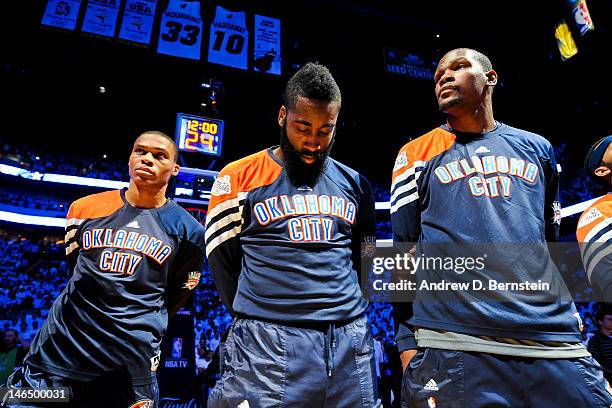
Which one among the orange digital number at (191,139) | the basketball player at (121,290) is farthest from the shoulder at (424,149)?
the orange digital number at (191,139)

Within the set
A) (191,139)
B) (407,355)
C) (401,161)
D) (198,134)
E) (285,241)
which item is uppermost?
(198,134)

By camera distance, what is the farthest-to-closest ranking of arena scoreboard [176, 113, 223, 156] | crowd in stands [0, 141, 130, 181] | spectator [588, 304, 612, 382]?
crowd in stands [0, 141, 130, 181]
arena scoreboard [176, 113, 223, 156]
spectator [588, 304, 612, 382]

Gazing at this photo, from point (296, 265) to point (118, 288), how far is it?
4.07 feet

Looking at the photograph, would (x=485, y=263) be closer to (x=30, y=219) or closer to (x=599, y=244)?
(x=599, y=244)

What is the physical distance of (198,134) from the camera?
32.5ft

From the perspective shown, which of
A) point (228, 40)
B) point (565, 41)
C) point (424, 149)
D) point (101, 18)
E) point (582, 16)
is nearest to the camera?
point (424, 149)

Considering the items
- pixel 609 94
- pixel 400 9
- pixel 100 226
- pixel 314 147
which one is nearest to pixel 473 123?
pixel 314 147

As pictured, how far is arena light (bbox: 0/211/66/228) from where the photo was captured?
15.5m

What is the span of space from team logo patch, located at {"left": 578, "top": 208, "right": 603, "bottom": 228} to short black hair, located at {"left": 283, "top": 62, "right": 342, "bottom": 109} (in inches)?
58.0

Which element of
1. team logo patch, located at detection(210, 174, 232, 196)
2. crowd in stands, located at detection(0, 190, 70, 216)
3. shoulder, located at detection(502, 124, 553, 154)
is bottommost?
team logo patch, located at detection(210, 174, 232, 196)

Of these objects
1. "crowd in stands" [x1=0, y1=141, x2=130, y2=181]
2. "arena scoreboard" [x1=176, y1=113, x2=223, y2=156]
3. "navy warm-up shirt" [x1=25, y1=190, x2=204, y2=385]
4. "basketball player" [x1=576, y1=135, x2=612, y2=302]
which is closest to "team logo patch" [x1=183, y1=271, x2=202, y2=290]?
"navy warm-up shirt" [x1=25, y1=190, x2=204, y2=385]

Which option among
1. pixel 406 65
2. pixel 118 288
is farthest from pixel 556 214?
pixel 406 65

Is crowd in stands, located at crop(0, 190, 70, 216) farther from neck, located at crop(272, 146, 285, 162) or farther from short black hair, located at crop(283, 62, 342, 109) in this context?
short black hair, located at crop(283, 62, 342, 109)

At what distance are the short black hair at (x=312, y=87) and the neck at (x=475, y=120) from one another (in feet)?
1.66
